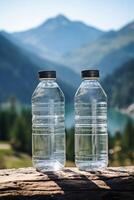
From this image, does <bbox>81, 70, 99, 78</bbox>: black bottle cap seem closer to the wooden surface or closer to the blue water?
the wooden surface

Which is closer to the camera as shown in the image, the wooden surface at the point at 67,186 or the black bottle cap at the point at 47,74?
the wooden surface at the point at 67,186

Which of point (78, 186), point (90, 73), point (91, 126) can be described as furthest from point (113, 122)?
point (78, 186)

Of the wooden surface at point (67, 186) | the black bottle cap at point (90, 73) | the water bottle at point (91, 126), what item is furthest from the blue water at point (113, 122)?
the wooden surface at point (67, 186)

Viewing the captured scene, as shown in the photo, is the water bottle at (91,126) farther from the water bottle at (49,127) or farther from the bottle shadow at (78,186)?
the bottle shadow at (78,186)

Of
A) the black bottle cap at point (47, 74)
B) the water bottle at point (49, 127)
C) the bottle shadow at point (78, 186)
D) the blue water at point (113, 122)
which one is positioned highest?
the blue water at point (113, 122)

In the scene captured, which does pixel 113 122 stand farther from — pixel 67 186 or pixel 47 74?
pixel 67 186
